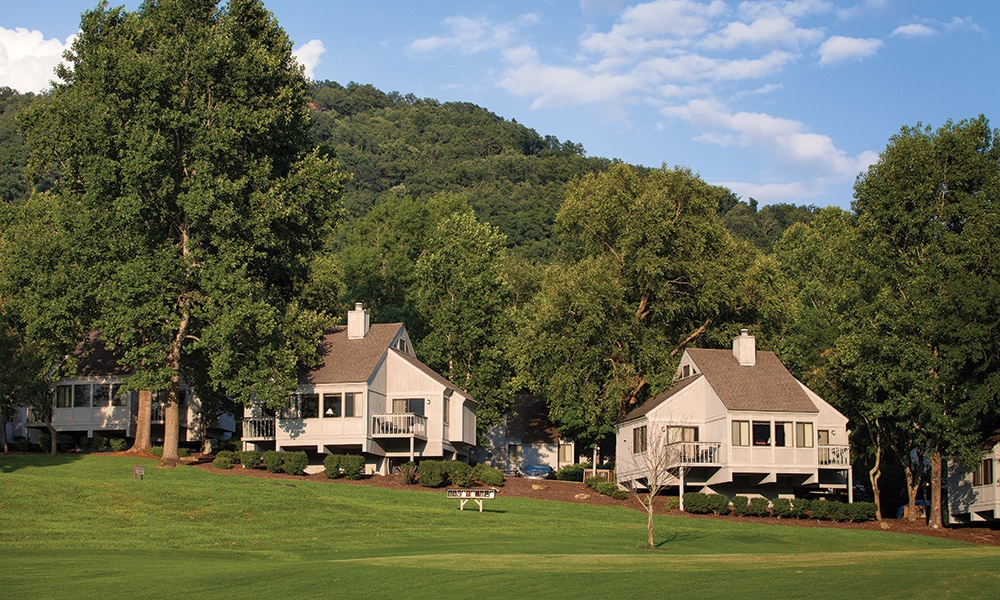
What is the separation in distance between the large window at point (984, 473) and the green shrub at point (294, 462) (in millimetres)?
28315

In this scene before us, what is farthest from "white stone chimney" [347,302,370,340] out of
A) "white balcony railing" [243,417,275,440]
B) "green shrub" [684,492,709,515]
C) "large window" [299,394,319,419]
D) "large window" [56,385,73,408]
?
"green shrub" [684,492,709,515]

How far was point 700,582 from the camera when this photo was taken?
2330cm

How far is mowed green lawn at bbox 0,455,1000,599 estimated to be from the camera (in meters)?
22.3

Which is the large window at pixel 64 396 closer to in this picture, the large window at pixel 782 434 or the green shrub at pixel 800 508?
the large window at pixel 782 434

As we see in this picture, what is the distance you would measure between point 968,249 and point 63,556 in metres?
34.6

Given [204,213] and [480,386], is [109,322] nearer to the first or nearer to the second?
[204,213]

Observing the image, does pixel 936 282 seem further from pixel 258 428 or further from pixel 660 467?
pixel 258 428

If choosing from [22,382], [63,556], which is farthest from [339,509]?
[22,382]

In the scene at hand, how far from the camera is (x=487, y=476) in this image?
4775 centimetres

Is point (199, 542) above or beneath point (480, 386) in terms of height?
beneath

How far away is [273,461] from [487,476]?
9.14m

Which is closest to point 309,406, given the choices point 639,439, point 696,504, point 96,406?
point 96,406

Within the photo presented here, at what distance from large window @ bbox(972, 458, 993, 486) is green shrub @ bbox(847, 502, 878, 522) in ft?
18.3

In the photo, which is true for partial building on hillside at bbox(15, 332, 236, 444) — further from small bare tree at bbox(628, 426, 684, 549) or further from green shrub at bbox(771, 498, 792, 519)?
green shrub at bbox(771, 498, 792, 519)
